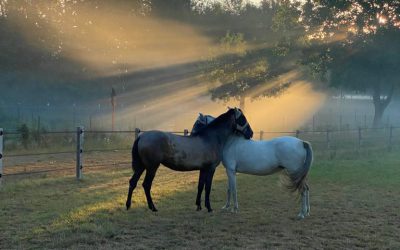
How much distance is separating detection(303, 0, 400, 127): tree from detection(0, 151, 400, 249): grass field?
24.6 metres

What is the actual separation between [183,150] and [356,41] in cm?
3085

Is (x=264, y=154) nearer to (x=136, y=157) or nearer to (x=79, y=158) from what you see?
(x=136, y=157)

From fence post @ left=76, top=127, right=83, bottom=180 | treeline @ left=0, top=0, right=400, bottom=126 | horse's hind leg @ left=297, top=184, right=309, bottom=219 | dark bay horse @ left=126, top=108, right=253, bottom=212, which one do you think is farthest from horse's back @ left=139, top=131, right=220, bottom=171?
treeline @ left=0, top=0, right=400, bottom=126

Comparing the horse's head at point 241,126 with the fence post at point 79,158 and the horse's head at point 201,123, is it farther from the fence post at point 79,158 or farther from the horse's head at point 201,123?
the fence post at point 79,158

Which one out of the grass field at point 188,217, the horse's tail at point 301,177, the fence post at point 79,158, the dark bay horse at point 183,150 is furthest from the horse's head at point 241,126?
the fence post at point 79,158

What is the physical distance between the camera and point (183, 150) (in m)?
8.04

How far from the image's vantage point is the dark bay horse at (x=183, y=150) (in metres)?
7.82

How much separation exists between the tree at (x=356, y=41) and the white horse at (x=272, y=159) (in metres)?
28.9

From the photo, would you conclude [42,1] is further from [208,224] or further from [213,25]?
[208,224]

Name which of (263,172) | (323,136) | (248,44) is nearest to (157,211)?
(263,172)

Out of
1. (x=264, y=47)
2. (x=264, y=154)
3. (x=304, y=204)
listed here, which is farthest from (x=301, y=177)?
(x=264, y=47)

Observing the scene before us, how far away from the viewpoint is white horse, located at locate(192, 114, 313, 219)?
26.0 feet

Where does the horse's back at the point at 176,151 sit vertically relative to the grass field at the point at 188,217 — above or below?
above

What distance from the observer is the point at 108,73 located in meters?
41.4
